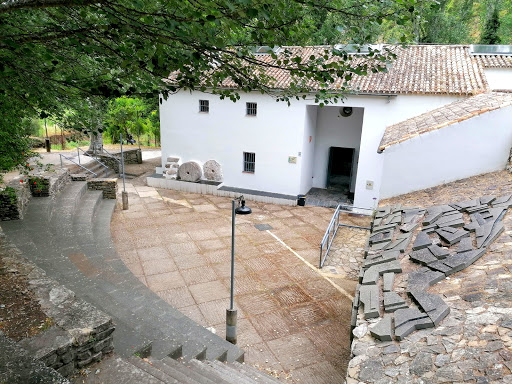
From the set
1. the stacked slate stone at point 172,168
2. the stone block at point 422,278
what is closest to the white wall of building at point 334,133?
the stacked slate stone at point 172,168

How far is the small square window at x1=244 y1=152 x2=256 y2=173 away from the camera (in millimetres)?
15930

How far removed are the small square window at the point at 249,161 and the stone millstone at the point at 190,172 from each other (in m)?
2.18

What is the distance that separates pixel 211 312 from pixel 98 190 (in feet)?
26.0

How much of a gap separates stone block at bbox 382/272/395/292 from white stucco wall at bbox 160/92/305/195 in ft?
35.0

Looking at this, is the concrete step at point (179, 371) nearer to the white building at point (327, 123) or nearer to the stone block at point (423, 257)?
the stone block at point (423, 257)

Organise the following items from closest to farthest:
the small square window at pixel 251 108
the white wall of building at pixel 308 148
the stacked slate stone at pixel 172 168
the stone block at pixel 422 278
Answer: the stone block at pixel 422 278
the white wall of building at pixel 308 148
the small square window at pixel 251 108
the stacked slate stone at pixel 172 168

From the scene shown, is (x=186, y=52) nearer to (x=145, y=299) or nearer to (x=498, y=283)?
(x=498, y=283)

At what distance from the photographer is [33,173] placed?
436 inches

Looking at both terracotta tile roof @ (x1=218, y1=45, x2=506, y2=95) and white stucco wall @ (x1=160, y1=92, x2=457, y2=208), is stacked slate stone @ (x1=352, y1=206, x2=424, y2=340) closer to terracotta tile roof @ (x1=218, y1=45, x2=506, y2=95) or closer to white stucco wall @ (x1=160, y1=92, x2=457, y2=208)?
terracotta tile roof @ (x1=218, y1=45, x2=506, y2=95)

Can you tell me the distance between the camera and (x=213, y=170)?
16281 mm

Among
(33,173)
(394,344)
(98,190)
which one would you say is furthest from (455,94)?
(33,173)

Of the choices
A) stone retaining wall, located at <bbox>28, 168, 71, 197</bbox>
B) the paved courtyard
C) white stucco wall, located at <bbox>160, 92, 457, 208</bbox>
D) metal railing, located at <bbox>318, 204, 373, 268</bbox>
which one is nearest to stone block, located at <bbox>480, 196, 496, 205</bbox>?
metal railing, located at <bbox>318, 204, 373, 268</bbox>

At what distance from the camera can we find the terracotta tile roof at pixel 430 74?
41.4 ft

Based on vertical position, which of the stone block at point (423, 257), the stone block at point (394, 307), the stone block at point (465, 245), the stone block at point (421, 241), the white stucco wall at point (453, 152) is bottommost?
the stone block at point (394, 307)
